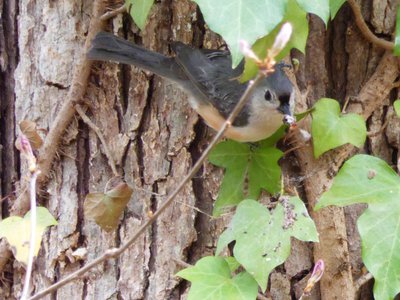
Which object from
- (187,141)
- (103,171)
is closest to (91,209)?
(103,171)

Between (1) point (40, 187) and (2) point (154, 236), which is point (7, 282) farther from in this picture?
(2) point (154, 236)

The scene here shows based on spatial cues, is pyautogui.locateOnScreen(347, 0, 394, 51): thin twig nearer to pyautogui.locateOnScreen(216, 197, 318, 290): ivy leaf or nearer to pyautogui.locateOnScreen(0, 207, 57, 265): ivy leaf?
pyautogui.locateOnScreen(216, 197, 318, 290): ivy leaf

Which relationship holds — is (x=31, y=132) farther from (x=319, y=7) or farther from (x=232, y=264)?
(x=319, y=7)

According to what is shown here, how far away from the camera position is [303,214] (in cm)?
173

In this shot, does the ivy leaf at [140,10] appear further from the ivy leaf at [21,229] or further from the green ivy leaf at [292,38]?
the ivy leaf at [21,229]

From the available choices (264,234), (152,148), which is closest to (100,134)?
(152,148)

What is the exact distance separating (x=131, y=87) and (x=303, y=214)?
68cm

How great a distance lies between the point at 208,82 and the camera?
2111mm

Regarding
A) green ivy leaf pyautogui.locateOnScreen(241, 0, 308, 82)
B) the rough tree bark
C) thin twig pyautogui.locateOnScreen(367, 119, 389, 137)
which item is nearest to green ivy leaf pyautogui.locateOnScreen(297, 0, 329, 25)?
green ivy leaf pyautogui.locateOnScreen(241, 0, 308, 82)

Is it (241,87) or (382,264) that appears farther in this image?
(241,87)

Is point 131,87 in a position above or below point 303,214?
above

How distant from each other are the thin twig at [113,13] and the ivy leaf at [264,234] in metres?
0.71

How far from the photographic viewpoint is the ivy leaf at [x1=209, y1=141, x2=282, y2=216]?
78.2 inches

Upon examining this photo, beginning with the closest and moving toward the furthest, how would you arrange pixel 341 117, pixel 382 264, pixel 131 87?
1. pixel 382 264
2. pixel 341 117
3. pixel 131 87
